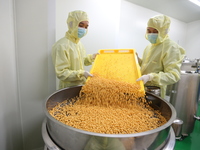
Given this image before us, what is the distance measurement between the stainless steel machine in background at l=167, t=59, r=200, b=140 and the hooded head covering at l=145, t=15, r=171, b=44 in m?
0.77

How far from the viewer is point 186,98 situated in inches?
65.1

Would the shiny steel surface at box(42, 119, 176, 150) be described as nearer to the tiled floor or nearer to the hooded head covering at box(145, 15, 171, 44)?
the hooded head covering at box(145, 15, 171, 44)

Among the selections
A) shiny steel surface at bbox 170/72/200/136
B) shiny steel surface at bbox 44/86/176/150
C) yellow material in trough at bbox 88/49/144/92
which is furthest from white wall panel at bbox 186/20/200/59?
shiny steel surface at bbox 44/86/176/150

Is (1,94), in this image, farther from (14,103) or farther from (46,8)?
(46,8)

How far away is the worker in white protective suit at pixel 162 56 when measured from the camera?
3.39 feet

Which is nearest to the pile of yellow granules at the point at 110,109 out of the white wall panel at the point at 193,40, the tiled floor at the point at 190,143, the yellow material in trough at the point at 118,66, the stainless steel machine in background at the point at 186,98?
the yellow material in trough at the point at 118,66

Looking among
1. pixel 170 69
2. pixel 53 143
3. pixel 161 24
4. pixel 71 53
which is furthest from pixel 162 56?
pixel 53 143

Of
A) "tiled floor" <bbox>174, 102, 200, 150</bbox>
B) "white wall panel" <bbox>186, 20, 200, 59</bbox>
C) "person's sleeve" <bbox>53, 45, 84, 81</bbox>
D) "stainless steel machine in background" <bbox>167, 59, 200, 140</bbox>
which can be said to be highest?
"white wall panel" <bbox>186, 20, 200, 59</bbox>

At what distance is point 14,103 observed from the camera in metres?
1.19

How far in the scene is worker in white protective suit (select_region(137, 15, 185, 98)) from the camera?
1.03m

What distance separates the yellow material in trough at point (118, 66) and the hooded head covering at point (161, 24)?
1.03 feet

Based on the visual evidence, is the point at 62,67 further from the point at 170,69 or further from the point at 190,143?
the point at 190,143

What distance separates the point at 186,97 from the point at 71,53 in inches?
67.9

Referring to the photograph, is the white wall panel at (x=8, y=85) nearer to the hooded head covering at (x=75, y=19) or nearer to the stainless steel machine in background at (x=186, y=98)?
the hooded head covering at (x=75, y=19)
